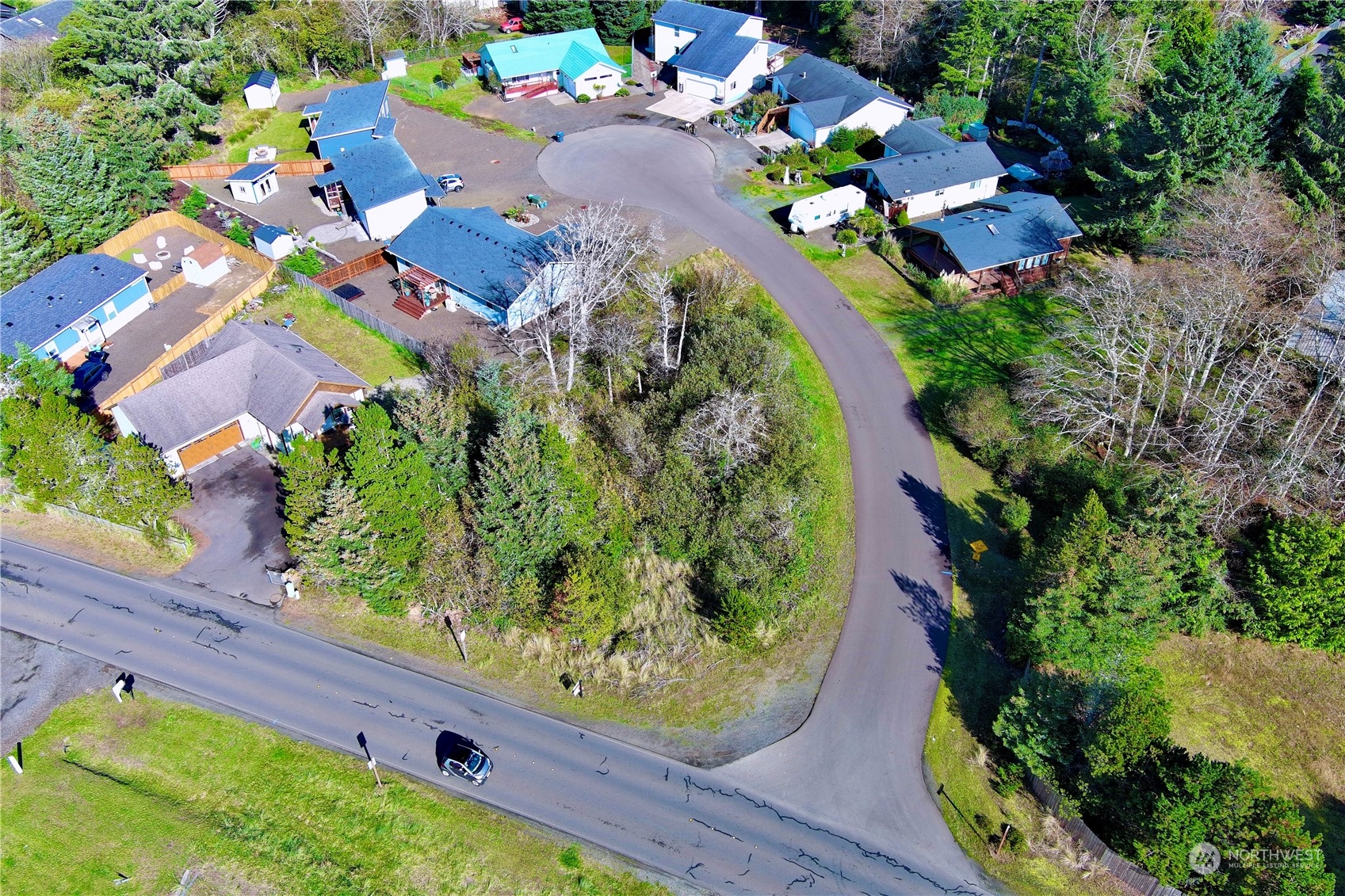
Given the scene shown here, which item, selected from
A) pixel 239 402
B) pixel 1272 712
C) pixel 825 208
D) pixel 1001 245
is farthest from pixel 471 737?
pixel 1001 245

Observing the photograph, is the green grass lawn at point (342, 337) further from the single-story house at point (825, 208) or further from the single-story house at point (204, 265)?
the single-story house at point (825, 208)

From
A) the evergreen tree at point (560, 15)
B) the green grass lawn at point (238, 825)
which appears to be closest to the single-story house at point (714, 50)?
the evergreen tree at point (560, 15)

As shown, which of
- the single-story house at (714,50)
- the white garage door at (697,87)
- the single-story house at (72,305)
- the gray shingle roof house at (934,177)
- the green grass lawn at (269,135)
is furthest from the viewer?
the white garage door at (697,87)

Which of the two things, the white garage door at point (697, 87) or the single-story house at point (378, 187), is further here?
the white garage door at point (697, 87)

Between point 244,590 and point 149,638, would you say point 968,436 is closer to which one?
point 244,590

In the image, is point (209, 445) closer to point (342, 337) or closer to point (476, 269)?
point (342, 337)

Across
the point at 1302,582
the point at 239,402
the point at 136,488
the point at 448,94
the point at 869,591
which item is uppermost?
the point at 1302,582

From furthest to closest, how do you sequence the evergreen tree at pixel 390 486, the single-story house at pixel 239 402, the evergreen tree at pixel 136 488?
the single-story house at pixel 239 402 → the evergreen tree at pixel 136 488 → the evergreen tree at pixel 390 486
